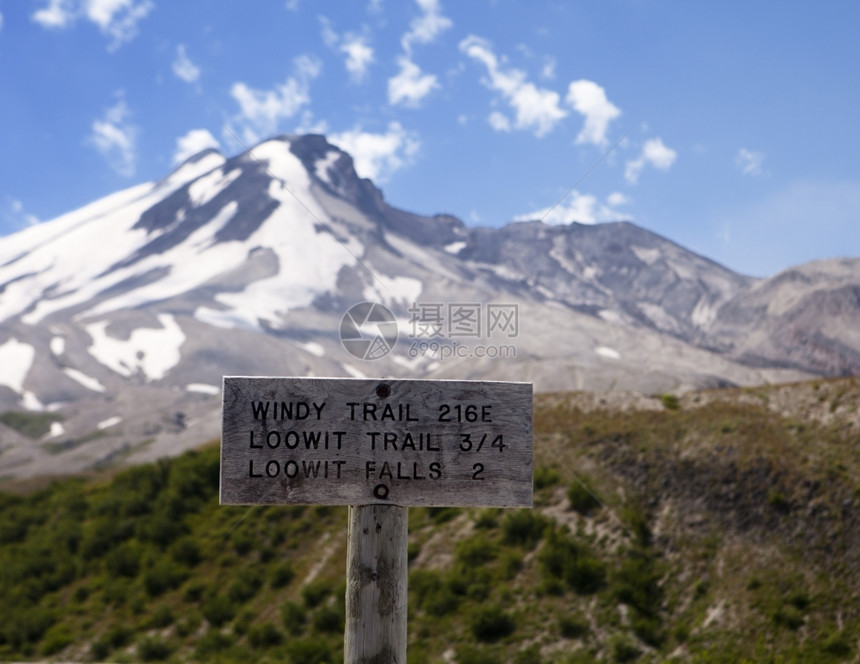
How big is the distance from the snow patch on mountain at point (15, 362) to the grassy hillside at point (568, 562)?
14166cm

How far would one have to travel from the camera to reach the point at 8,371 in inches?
5935

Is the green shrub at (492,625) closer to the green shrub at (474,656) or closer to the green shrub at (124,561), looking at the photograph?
the green shrub at (474,656)

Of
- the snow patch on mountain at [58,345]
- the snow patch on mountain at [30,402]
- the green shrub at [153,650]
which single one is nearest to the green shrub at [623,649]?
the green shrub at [153,650]

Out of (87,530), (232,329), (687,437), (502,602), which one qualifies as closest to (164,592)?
(87,530)

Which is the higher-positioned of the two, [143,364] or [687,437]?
[143,364]

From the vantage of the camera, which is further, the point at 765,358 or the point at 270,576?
the point at 765,358

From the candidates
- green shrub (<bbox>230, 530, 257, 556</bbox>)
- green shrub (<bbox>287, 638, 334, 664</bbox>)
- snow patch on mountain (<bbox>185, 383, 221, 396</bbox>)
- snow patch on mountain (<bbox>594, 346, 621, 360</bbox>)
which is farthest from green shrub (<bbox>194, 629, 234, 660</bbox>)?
snow patch on mountain (<bbox>594, 346, 621, 360</bbox>)

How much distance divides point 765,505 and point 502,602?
219 inches

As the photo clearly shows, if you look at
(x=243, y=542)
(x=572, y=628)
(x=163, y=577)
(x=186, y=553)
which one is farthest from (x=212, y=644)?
(x=572, y=628)

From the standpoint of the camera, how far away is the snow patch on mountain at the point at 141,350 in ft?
524

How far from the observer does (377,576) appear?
4.39 m

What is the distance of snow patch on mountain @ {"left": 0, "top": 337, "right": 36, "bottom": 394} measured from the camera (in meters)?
147

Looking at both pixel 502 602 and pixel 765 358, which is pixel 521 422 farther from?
pixel 765 358

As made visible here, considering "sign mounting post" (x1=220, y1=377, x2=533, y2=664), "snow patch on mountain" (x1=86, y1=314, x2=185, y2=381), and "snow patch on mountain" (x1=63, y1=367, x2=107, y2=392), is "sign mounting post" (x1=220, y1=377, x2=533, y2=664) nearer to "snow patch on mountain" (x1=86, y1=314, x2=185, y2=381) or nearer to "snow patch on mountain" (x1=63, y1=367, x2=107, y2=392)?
"snow patch on mountain" (x1=63, y1=367, x2=107, y2=392)
